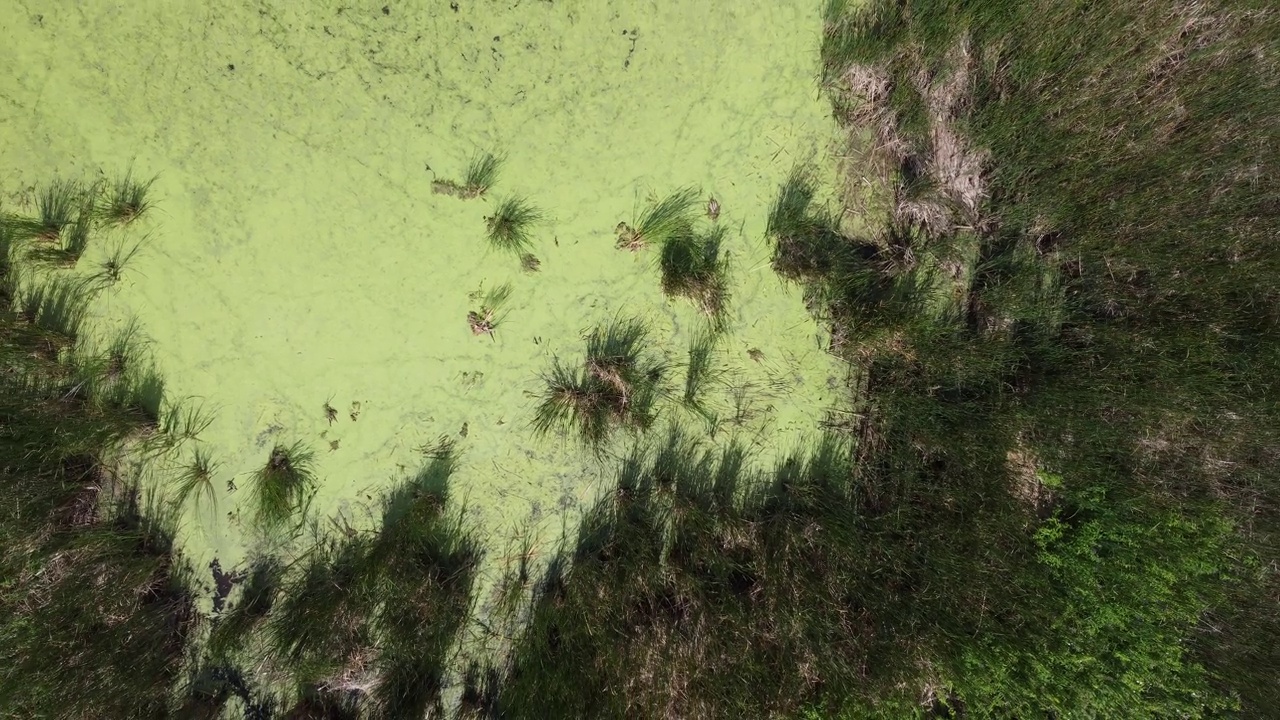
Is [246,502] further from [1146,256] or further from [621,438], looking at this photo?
[1146,256]

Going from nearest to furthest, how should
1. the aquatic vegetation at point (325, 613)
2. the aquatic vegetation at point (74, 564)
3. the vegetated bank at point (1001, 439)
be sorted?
the vegetated bank at point (1001, 439) < the aquatic vegetation at point (74, 564) < the aquatic vegetation at point (325, 613)

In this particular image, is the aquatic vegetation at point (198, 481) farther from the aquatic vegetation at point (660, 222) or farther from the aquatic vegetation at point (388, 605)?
the aquatic vegetation at point (660, 222)

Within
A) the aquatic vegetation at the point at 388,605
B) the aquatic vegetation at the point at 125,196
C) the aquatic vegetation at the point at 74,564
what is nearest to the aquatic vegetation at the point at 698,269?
the aquatic vegetation at the point at 388,605

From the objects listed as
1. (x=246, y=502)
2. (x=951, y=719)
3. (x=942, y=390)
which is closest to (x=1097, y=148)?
(x=942, y=390)

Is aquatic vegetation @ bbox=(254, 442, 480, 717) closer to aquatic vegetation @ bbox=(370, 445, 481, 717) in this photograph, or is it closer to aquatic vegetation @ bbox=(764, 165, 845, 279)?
aquatic vegetation @ bbox=(370, 445, 481, 717)

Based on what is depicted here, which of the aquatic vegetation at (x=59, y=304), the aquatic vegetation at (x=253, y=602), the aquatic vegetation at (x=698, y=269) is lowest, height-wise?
the aquatic vegetation at (x=253, y=602)

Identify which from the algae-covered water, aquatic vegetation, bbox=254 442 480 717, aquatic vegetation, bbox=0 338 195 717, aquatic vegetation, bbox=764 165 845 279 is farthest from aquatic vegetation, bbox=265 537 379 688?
aquatic vegetation, bbox=764 165 845 279
